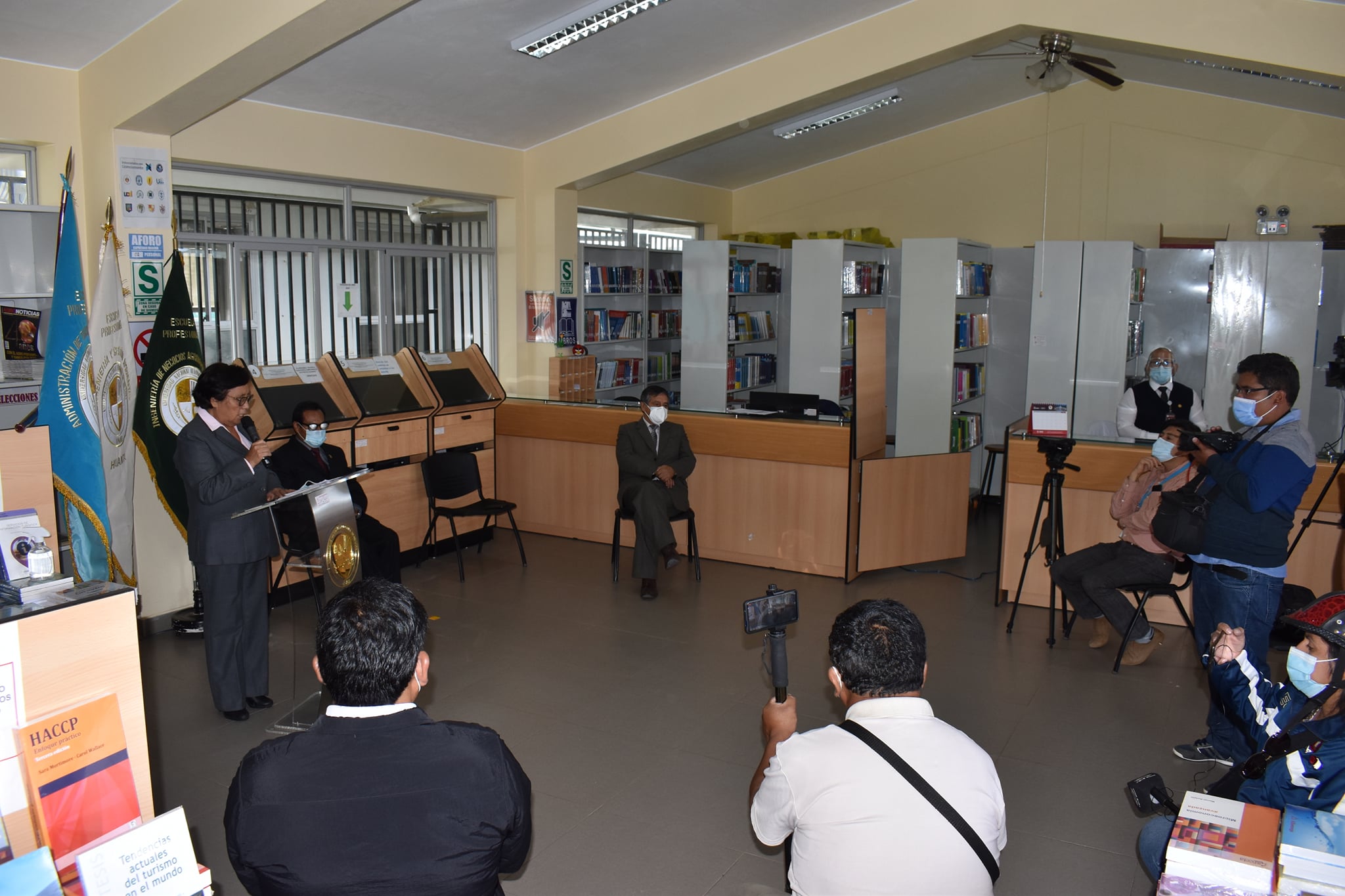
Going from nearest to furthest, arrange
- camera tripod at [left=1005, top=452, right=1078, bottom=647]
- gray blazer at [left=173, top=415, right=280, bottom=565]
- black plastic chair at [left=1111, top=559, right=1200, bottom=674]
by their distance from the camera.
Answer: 1. gray blazer at [left=173, top=415, right=280, bottom=565]
2. black plastic chair at [left=1111, top=559, right=1200, bottom=674]
3. camera tripod at [left=1005, top=452, right=1078, bottom=647]

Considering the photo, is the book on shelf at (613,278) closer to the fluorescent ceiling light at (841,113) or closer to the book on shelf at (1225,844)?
the fluorescent ceiling light at (841,113)

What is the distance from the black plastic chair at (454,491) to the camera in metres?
6.50

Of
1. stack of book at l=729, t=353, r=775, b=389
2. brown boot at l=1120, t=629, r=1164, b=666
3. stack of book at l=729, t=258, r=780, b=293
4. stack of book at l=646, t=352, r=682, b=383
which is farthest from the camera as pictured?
stack of book at l=646, t=352, r=682, b=383

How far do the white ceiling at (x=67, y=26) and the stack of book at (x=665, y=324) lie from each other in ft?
19.7

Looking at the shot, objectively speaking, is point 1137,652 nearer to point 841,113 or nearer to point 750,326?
point 750,326

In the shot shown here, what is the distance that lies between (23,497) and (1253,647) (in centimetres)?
431

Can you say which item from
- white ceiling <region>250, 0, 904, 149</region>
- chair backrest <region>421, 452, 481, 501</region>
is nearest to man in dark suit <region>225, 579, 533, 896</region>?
white ceiling <region>250, 0, 904, 149</region>

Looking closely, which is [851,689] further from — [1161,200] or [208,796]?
[1161,200]

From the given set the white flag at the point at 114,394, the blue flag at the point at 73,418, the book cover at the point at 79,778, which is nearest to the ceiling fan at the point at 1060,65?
the white flag at the point at 114,394

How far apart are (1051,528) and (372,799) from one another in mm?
4586

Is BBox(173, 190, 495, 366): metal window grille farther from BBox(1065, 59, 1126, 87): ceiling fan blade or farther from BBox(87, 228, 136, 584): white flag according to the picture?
BBox(1065, 59, 1126, 87): ceiling fan blade

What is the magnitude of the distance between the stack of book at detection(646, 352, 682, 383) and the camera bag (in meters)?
6.56

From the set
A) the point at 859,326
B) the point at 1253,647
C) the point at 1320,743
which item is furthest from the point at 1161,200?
the point at 1320,743

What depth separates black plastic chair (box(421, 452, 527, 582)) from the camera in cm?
650
